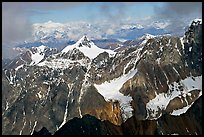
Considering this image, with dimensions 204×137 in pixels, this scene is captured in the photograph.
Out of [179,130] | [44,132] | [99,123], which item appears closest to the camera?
[44,132]

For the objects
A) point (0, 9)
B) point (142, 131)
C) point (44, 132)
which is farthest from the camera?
point (142, 131)

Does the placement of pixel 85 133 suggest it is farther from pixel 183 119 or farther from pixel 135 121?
pixel 183 119

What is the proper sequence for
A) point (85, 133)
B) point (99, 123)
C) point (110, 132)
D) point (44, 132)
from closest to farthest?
1. point (44, 132)
2. point (85, 133)
3. point (99, 123)
4. point (110, 132)

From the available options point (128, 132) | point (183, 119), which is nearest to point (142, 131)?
point (128, 132)

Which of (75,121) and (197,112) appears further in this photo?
(197,112)

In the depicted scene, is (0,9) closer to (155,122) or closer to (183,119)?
(155,122)

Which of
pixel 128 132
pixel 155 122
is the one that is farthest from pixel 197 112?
pixel 128 132

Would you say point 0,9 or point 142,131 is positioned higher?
point 0,9

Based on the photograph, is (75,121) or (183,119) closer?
(75,121)

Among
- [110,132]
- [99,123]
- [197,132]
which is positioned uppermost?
[99,123]
